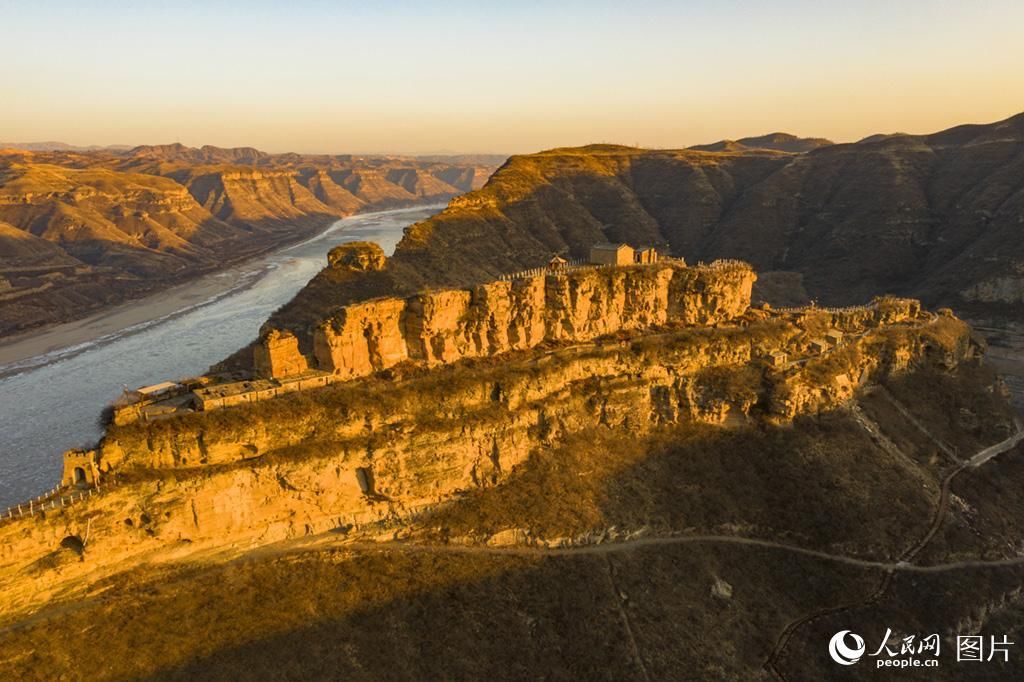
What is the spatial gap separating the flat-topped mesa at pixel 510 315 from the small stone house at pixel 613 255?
1912 mm

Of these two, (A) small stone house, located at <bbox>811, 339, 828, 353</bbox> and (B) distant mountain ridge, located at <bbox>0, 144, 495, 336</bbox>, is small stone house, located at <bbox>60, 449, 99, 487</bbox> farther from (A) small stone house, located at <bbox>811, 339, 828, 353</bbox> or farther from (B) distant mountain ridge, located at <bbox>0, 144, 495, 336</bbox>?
(B) distant mountain ridge, located at <bbox>0, 144, 495, 336</bbox>

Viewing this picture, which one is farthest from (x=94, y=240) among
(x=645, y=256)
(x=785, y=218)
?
(x=785, y=218)

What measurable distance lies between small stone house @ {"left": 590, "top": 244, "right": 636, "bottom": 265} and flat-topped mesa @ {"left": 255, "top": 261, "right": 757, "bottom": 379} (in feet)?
6.27

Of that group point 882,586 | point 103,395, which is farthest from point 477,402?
point 103,395

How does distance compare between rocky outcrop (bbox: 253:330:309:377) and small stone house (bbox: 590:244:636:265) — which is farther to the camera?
small stone house (bbox: 590:244:636:265)

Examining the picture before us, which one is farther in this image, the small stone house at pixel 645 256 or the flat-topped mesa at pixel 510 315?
the small stone house at pixel 645 256

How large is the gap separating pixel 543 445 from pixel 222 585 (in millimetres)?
18472

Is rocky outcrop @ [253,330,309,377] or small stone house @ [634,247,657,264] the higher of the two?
small stone house @ [634,247,657,264]

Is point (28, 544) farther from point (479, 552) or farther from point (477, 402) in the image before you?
point (477, 402)

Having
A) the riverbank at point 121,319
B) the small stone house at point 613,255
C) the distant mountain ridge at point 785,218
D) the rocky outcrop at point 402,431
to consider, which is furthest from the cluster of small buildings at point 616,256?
the riverbank at point 121,319

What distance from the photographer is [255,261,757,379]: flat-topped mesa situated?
35.2 m

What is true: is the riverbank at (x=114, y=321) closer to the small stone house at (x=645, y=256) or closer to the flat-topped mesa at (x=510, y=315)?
the flat-topped mesa at (x=510, y=315)

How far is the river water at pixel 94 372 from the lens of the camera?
5213 cm

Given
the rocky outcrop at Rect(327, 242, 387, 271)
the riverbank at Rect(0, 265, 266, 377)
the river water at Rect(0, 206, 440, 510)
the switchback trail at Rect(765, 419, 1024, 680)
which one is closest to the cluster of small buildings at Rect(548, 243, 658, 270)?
the rocky outcrop at Rect(327, 242, 387, 271)
